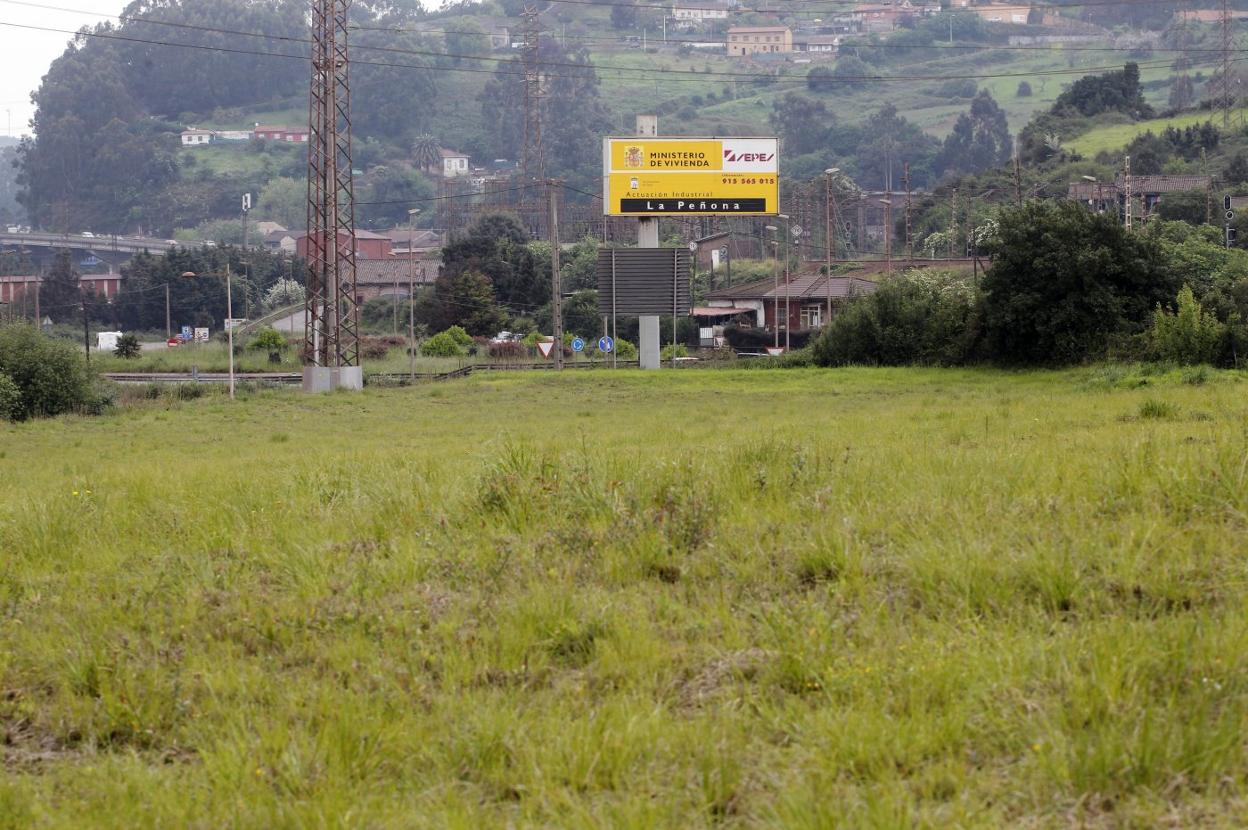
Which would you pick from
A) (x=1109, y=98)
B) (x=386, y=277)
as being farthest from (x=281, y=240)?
(x=1109, y=98)

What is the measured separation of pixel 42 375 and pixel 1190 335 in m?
38.1

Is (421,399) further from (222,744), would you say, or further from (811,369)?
(222,744)

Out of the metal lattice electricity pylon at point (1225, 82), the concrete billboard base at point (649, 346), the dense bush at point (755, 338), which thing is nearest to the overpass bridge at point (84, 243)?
the dense bush at point (755, 338)

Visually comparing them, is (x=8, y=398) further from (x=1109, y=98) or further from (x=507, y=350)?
(x=1109, y=98)

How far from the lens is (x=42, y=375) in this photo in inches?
1944

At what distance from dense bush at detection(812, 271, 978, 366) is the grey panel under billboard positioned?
8.98 metres

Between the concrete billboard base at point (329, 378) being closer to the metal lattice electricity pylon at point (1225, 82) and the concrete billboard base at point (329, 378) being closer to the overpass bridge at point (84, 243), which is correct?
the metal lattice electricity pylon at point (1225, 82)

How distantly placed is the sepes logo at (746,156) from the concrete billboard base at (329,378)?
22128 millimetres

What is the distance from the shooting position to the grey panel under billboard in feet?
208

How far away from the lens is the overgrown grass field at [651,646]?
15.9 feet

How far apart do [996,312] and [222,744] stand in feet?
138

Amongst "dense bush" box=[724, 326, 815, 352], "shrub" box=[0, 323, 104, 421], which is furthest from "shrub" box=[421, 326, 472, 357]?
"shrub" box=[0, 323, 104, 421]

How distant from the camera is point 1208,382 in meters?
29.2

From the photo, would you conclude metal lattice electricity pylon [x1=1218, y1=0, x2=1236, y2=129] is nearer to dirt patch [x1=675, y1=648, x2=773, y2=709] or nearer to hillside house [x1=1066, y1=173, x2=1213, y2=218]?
hillside house [x1=1066, y1=173, x2=1213, y2=218]
